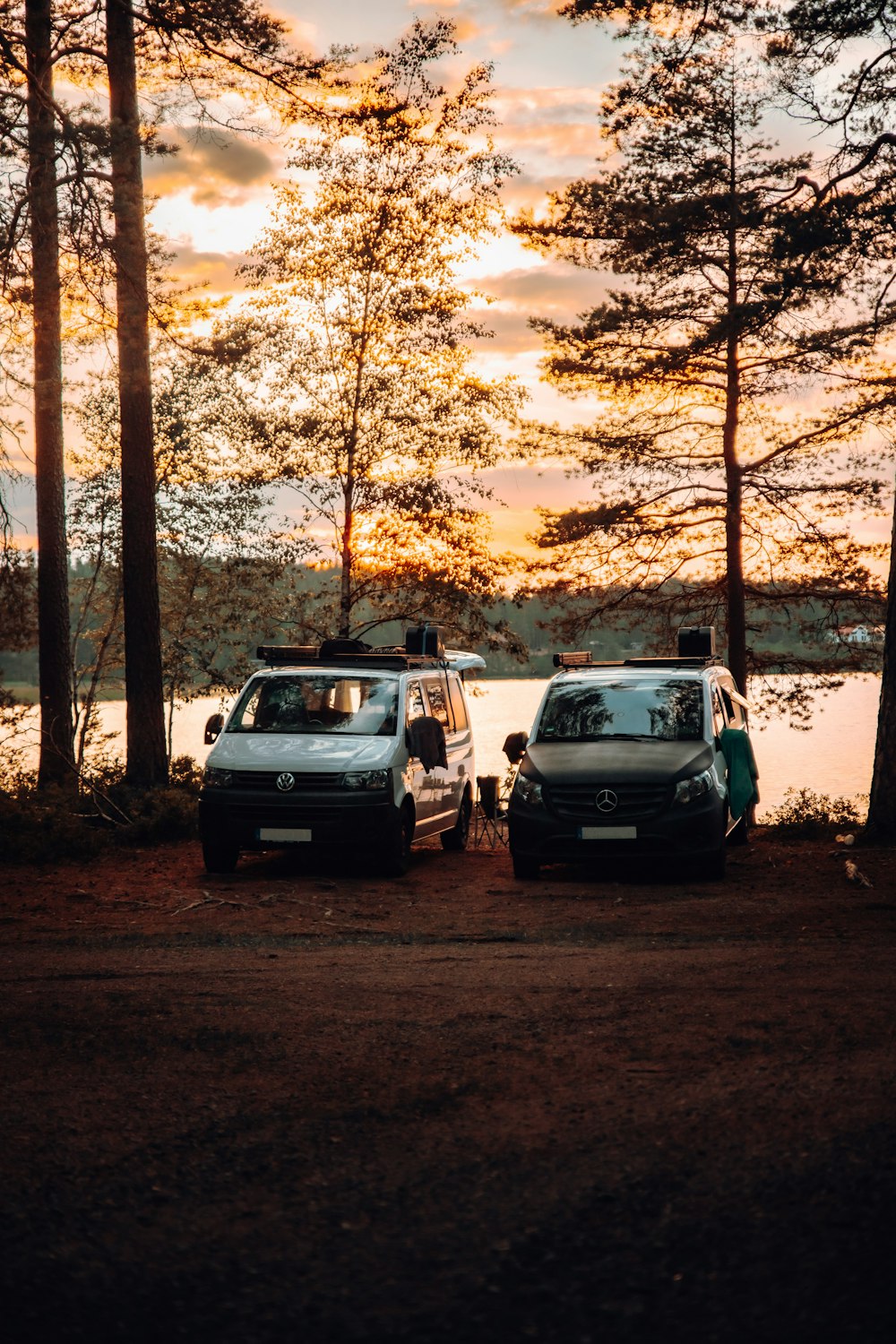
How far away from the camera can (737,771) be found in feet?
44.2

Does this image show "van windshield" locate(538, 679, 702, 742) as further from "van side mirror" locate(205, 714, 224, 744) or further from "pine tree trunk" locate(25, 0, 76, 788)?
"pine tree trunk" locate(25, 0, 76, 788)

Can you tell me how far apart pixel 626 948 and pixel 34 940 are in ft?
14.0

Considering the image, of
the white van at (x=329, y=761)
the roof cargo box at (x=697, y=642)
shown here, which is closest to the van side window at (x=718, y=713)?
the roof cargo box at (x=697, y=642)

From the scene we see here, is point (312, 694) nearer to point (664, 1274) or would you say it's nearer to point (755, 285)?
point (755, 285)

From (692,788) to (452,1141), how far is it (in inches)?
314

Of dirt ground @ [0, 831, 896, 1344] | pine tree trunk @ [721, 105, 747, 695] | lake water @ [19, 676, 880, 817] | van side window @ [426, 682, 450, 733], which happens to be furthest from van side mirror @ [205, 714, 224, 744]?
pine tree trunk @ [721, 105, 747, 695]

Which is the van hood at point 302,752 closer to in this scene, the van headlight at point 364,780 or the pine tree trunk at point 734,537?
the van headlight at point 364,780

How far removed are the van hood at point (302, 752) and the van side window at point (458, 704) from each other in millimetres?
2889

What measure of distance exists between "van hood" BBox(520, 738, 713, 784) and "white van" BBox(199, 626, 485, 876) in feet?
4.42

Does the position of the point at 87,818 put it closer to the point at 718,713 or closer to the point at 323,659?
the point at 323,659

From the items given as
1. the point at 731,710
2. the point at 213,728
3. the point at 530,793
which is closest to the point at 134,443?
the point at 213,728

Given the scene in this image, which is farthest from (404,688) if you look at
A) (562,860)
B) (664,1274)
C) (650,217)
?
(664,1274)

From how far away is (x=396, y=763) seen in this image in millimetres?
13312

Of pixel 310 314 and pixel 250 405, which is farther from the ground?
pixel 310 314
